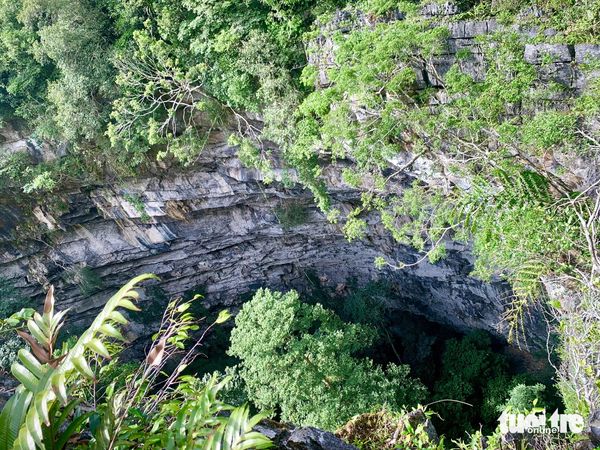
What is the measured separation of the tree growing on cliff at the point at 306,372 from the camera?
27.4ft

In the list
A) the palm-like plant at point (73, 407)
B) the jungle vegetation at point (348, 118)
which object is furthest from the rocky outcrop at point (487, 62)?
the palm-like plant at point (73, 407)

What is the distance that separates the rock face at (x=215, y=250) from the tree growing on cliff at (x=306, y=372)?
2214 millimetres

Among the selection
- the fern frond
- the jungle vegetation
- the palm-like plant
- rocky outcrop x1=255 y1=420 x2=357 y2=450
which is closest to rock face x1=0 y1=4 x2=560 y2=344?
the jungle vegetation

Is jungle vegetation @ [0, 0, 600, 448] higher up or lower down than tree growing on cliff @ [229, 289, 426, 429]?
higher up

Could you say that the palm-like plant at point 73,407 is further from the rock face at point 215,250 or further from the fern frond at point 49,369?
the rock face at point 215,250

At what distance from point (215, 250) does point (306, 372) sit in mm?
5050

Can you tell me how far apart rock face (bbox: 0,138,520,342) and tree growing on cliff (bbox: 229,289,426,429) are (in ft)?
7.26

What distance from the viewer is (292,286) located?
13570 mm

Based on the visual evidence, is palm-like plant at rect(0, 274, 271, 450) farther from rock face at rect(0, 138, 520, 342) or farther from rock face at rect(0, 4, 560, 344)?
rock face at rect(0, 138, 520, 342)

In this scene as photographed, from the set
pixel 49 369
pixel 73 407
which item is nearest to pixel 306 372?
pixel 73 407

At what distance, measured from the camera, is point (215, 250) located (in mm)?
12562

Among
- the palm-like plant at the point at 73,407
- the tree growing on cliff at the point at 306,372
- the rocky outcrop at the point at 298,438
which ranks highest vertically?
the palm-like plant at the point at 73,407

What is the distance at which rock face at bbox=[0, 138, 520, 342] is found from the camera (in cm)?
994

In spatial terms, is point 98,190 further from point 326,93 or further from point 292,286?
point 326,93
